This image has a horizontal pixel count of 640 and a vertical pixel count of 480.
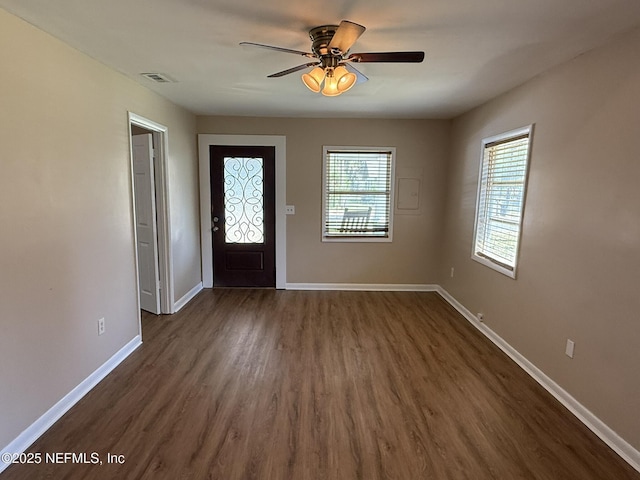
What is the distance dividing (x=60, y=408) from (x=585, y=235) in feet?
11.9

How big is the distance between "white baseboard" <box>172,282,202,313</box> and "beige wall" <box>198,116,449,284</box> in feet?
4.20

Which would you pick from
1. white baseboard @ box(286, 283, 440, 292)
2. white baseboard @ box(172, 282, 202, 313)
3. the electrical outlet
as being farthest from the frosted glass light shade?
white baseboard @ box(286, 283, 440, 292)

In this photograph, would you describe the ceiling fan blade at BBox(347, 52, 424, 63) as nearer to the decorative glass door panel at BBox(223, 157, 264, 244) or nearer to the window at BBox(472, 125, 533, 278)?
the window at BBox(472, 125, 533, 278)

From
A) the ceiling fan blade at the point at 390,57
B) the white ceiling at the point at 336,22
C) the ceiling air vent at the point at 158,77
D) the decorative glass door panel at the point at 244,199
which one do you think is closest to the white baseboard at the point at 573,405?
the white ceiling at the point at 336,22

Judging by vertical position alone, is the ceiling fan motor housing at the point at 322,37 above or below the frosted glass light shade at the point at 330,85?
above

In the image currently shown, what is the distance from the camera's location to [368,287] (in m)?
5.08

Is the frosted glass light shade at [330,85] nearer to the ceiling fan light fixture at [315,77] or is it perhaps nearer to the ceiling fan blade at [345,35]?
the ceiling fan light fixture at [315,77]

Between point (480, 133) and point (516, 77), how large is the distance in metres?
1.00

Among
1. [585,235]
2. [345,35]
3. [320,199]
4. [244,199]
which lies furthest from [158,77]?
[585,235]

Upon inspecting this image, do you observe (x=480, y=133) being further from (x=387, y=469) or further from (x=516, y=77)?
(x=387, y=469)

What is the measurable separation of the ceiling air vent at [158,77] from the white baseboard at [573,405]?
3.86 m

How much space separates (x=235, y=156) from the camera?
15.8ft

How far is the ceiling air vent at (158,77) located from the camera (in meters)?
2.91

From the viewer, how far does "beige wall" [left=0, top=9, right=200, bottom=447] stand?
1.88m
